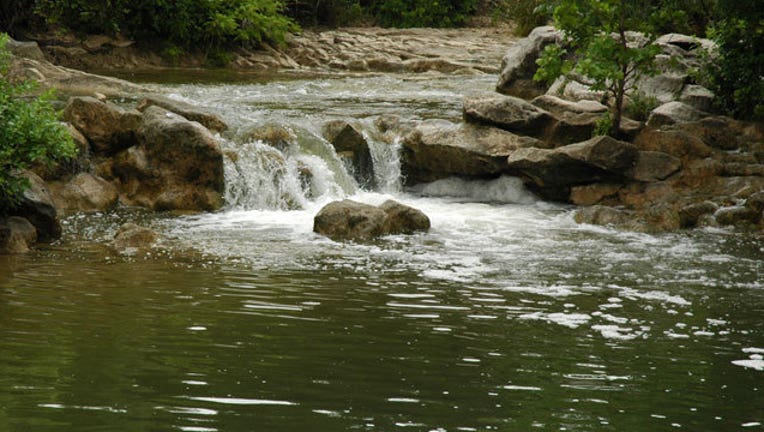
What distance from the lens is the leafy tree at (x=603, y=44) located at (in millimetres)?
15750

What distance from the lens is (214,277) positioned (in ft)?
33.3

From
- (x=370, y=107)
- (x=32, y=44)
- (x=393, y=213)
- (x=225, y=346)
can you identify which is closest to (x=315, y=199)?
(x=393, y=213)

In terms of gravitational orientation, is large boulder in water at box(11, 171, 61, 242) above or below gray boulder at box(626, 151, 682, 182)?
below

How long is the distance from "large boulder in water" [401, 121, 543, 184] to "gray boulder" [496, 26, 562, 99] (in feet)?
17.2

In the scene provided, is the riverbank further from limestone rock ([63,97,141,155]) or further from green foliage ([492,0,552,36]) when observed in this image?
limestone rock ([63,97,141,155])

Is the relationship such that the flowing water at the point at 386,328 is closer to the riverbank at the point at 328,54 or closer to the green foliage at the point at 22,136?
the green foliage at the point at 22,136

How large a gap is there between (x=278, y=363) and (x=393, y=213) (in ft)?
21.3

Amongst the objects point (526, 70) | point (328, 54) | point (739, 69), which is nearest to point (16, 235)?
point (739, 69)

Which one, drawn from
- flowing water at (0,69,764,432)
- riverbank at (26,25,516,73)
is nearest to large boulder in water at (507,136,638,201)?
Result: flowing water at (0,69,764,432)

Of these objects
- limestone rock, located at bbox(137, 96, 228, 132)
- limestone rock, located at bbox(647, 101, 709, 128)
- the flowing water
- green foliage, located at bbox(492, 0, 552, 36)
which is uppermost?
green foliage, located at bbox(492, 0, 552, 36)

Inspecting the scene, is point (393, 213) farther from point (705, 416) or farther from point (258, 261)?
point (705, 416)

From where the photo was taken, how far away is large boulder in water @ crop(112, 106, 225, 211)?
15.2m

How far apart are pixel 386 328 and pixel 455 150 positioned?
28.7 ft

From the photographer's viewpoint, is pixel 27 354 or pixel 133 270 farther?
pixel 133 270
